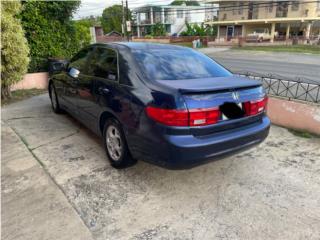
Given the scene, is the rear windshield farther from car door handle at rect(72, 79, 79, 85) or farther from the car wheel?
the car wheel

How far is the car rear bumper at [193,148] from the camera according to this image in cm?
250

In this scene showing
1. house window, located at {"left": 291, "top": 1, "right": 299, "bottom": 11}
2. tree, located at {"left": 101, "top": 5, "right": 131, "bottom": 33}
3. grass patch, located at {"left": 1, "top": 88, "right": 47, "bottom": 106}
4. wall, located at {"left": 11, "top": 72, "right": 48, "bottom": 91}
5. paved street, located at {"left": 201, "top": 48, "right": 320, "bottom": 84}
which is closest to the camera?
grass patch, located at {"left": 1, "top": 88, "right": 47, "bottom": 106}

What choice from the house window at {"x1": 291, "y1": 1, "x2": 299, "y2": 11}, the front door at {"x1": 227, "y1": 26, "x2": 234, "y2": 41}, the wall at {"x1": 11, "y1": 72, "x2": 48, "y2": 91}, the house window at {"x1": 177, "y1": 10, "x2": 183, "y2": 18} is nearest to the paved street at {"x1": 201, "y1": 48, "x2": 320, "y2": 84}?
the wall at {"x1": 11, "y1": 72, "x2": 48, "y2": 91}

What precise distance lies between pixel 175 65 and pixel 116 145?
120cm

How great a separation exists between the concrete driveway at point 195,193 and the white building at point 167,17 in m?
51.9

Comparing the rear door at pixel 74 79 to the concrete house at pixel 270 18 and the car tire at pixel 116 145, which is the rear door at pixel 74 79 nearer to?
the car tire at pixel 116 145

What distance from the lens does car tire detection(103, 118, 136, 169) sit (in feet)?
10.3

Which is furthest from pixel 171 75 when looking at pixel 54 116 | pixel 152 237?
pixel 54 116

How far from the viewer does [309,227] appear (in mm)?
2412

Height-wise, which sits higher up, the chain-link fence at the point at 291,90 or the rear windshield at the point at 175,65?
the rear windshield at the point at 175,65

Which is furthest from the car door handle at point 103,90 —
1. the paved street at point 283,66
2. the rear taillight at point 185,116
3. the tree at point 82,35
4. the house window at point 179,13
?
the house window at point 179,13

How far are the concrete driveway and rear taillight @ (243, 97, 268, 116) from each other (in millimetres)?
815

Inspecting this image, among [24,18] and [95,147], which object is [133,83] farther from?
[24,18]

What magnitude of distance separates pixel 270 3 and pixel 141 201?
A: 3827cm
